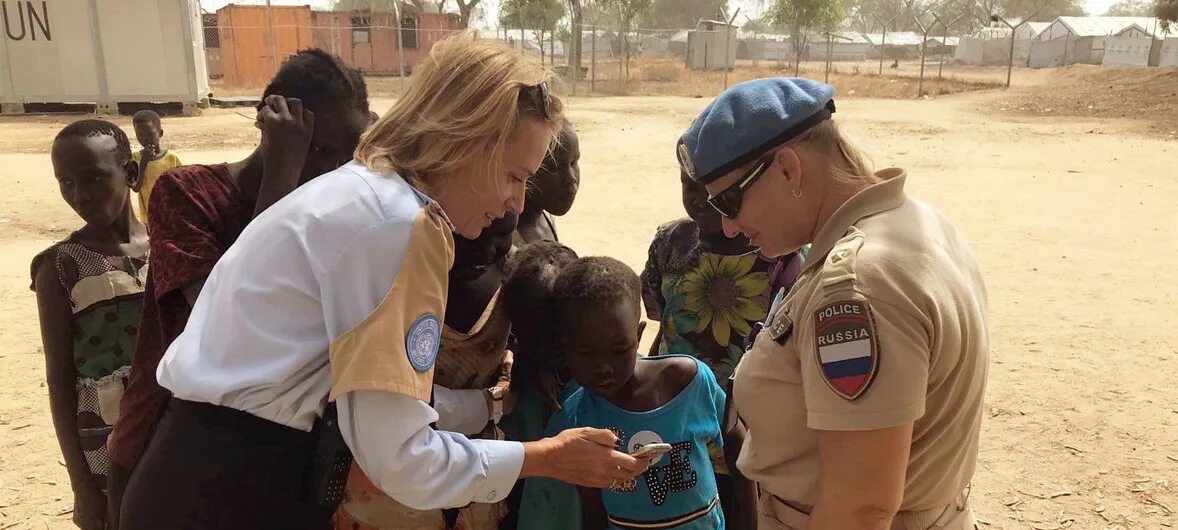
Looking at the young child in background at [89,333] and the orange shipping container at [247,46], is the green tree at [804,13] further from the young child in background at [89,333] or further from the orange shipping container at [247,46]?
the young child in background at [89,333]

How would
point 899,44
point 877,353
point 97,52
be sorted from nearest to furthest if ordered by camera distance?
point 877,353 → point 97,52 → point 899,44

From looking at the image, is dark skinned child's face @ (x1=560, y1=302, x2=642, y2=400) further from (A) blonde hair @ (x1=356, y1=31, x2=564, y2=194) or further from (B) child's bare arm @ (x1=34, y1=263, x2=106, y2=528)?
(B) child's bare arm @ (x1=34, y1=263, x2=106, y2=528)

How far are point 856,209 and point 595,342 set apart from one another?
99cm

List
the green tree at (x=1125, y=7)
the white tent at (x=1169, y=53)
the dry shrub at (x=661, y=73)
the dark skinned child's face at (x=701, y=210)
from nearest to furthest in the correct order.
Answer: the dark skinned child's face at (x=701, y=210) → the dry shrub at (x=661, y=73) → the white tent at (x=1169, y=53) → the green tree at (x=1125, y=7)

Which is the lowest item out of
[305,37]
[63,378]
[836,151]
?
[63,378]

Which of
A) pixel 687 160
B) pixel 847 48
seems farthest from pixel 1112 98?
pixel 847 48

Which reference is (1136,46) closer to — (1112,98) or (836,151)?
(1112,98)

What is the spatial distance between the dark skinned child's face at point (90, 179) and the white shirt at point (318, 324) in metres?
1.71

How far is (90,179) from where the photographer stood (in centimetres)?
306

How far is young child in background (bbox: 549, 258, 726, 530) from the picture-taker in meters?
2.44

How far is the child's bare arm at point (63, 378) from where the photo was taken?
278 cm

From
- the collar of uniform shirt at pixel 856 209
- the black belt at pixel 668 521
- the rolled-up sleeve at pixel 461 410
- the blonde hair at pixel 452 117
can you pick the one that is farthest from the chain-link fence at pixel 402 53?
the collar of uniform shirt at pixel 856 209

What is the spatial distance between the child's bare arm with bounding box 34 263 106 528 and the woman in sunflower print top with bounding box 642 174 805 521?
2.09 metres

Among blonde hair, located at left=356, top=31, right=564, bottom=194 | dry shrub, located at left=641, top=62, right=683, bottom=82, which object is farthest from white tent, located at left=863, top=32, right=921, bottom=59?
blonde hair, located at left=356, top=31, right=564, bottom=194
